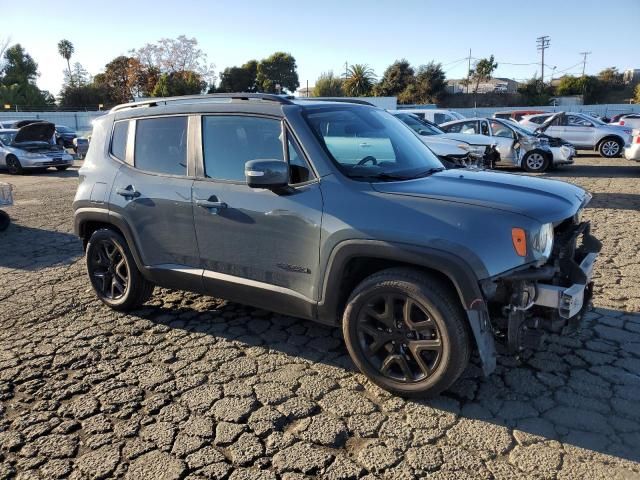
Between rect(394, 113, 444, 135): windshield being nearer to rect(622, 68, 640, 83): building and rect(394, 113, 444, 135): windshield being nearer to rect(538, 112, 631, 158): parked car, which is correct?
rect(538, 112, 631, 158): parked car

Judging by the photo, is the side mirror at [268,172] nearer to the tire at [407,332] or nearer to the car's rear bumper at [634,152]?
the tire at [407,332]

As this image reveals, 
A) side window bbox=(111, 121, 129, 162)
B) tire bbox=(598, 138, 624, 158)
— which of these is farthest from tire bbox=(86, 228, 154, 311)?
tire bbox=(598, 138, 624, 158)

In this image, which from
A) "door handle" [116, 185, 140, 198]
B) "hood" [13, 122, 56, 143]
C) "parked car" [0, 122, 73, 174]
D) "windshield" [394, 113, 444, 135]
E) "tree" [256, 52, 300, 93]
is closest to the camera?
"door handle" [116, 185, 140, 198]

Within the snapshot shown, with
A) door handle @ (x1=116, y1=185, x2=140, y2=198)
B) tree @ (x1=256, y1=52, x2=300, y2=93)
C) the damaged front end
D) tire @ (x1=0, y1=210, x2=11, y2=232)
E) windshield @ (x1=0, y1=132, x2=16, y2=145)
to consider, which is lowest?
tire @ (x1=0, y1=210, x2=11, y2=232)

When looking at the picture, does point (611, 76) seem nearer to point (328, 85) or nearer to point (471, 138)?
point (328, 85)

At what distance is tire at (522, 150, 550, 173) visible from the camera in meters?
14.0

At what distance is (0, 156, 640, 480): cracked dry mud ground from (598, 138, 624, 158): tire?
1514 cm

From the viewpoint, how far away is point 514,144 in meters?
14.0

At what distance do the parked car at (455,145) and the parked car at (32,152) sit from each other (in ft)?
38.6

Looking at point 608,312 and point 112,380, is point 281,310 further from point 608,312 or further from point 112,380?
point 608,312

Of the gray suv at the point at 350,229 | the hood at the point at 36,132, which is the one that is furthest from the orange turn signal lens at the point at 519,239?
the hood at the point at 36,132

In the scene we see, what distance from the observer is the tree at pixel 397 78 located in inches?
2574

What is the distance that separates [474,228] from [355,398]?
1.34m

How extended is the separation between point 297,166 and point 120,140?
77.8 inches
